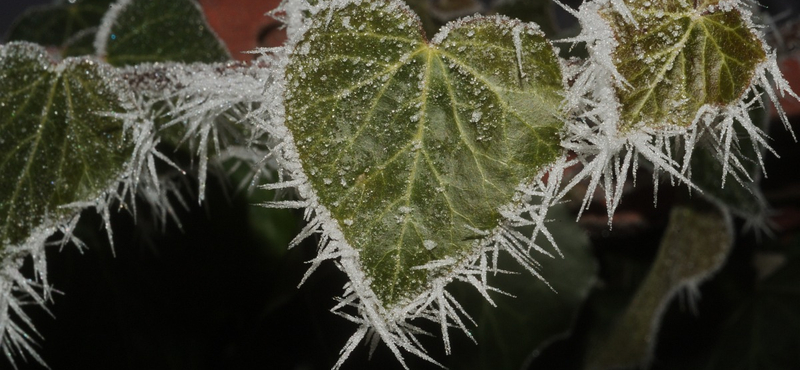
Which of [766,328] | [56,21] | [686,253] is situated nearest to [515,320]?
[686,253]

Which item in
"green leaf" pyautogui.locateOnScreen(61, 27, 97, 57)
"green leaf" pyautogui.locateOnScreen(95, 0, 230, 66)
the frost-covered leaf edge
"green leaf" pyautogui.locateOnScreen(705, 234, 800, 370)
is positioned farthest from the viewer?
"green leaf" pyautogui.locateOnScreen(705, 234, 800, 370)

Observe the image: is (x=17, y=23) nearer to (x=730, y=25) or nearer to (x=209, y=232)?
(x=209, y=232)

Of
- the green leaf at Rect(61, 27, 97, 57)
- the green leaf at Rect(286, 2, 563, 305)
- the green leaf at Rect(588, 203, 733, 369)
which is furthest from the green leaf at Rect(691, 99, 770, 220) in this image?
the green leaf at Rect(61, 27, 97, 57)

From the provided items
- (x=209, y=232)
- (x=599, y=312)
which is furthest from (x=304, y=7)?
(x=599, y=312)

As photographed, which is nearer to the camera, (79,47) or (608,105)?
(608,105)

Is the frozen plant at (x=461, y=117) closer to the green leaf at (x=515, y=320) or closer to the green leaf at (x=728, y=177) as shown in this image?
the green leaf at (x=728, y=177)

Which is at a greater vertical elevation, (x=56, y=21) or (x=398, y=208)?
(x=56, y=21)

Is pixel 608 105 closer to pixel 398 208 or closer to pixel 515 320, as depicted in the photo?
pixel 398 208

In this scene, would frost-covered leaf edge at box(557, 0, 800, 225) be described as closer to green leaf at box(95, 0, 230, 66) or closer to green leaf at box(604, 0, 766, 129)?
green leaf at box(604, 0, 766, 129)
